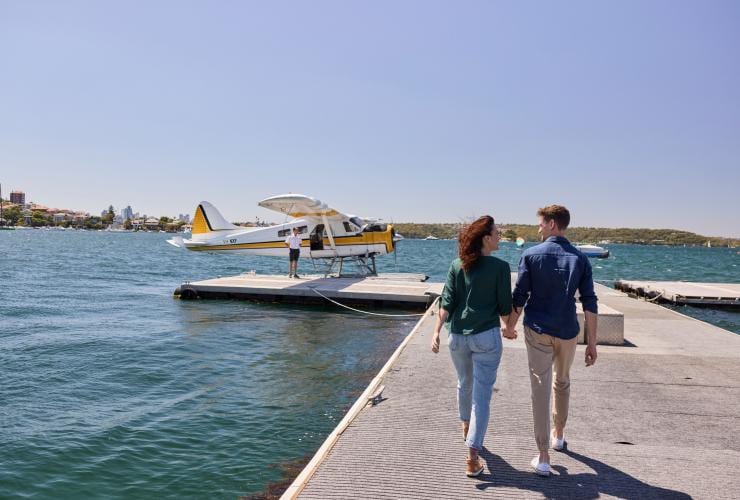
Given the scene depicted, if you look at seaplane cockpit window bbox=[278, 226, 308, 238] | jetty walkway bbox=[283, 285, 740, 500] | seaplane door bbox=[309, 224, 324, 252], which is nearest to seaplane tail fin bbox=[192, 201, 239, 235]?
seaplane cockpit window bbox=[278, 226, 308, 238]

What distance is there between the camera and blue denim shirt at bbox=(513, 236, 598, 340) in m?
3.36

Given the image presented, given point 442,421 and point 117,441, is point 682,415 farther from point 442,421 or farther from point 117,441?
point 117,441

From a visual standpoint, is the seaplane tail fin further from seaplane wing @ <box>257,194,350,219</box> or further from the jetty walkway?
the jetty walkway

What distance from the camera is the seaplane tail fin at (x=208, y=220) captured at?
1998cm

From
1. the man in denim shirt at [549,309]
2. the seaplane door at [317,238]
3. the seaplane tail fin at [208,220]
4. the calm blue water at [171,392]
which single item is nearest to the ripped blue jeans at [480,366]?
the man in denim shirt at [549,309]

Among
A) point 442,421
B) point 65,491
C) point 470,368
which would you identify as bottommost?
point 65,491

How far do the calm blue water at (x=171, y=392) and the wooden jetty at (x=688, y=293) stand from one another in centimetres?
267

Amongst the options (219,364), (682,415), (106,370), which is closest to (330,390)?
(219,364)

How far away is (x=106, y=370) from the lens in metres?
8.02

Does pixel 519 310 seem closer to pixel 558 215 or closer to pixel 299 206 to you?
pixel 558 215

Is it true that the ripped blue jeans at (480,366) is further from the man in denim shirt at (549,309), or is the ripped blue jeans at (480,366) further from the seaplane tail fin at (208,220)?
the seaplane tail fin at (208,220)

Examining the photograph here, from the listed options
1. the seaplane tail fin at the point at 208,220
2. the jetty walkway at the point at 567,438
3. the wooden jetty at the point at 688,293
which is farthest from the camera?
the seaplane tail fin at the point at 208,220

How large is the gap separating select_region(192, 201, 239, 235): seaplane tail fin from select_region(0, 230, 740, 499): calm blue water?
6.34m

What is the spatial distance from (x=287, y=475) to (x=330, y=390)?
2523mm
